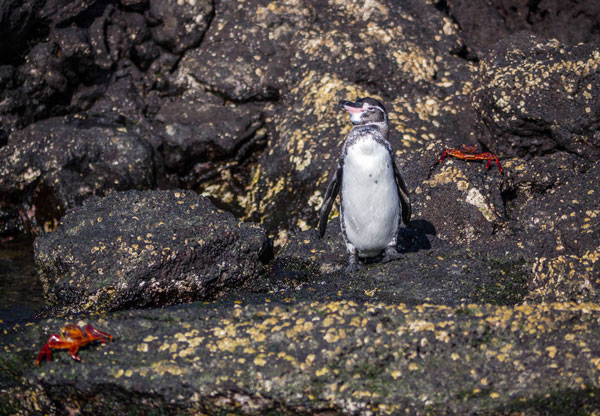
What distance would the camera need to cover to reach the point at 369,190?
5508mm

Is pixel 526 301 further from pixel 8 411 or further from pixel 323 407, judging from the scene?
pixel 8 411

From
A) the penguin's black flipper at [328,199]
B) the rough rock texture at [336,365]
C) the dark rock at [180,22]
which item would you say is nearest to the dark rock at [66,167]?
the dark rock at [180,22]

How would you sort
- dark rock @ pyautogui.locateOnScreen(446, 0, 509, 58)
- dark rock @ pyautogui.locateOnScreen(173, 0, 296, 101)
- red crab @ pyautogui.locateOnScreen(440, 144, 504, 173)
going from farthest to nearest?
dark rock @ pyautogui.locateOnScreen(446, 0, 509, 58) < dark rock @ pyautogui.locateOnScreen(173, 0, 296, 101) < red crab @ pyautogui.locateOnScreen(440, 144, 504, 173)

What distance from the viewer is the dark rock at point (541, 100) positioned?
6.75 meters

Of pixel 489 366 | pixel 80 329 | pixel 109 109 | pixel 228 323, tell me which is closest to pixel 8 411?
pixel 80 329

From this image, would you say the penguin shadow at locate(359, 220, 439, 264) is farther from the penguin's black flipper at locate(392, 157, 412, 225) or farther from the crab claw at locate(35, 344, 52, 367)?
the crab claw at locate(35, 344, 52, 367)

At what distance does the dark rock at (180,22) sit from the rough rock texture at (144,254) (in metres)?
3.91

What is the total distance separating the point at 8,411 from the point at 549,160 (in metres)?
5.20

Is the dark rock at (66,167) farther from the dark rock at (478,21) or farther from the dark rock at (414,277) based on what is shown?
the dark rock at (478,21)

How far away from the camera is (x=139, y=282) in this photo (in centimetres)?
542

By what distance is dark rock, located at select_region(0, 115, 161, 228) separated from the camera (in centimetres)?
832

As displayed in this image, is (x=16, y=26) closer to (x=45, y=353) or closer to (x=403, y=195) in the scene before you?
(x=403, y=195)

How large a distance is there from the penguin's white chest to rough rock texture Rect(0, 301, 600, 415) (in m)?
1.66

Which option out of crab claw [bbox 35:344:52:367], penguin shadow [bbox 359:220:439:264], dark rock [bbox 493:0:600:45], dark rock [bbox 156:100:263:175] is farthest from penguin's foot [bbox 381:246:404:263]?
dark rock [bbox 493:0:600:45]
